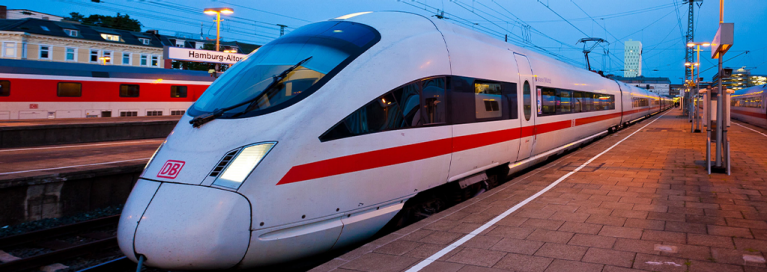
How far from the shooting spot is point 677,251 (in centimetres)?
467

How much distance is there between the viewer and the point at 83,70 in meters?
23.9

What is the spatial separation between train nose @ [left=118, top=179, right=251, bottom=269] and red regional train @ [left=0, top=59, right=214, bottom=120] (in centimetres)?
2186

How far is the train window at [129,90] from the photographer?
25.4 m

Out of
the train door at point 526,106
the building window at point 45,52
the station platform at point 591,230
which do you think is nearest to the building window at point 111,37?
the building window at point 45,52

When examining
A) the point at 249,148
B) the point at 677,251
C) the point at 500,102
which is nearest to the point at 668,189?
the point at 500,102

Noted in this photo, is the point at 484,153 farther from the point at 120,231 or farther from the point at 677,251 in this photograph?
the point at 120,231

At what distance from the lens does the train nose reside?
3982mm

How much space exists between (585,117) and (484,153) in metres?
8.94

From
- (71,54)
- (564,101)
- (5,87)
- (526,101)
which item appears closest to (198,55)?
(5,87)

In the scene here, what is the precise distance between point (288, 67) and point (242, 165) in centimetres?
139

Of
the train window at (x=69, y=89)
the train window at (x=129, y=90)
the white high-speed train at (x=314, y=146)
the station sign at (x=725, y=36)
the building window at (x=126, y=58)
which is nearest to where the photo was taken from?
the white high-speed train at (x=314, y=146)

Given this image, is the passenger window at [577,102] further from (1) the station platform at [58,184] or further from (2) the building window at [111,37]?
(2) the building window at [111,37]

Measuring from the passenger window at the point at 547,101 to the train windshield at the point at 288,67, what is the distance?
18.2 ft

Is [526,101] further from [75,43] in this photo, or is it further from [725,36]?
[75,43]
